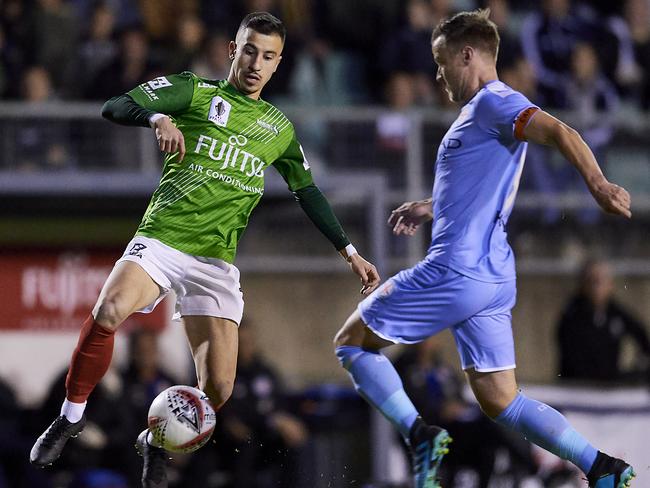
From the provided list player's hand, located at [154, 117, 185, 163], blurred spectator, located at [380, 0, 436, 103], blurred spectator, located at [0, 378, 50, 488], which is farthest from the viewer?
blurred spectator, located at [380, 0, 436, 103]

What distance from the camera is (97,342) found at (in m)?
6.87

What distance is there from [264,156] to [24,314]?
576 cm

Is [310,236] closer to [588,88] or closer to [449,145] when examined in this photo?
[588,88]

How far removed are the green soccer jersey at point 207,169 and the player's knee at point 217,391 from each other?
0.63 m

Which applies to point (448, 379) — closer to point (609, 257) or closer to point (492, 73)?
point (609, 257)

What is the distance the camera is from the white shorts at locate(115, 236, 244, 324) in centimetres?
692

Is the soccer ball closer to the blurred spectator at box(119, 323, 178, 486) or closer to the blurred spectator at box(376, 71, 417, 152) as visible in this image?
the blurred spectator at box(119, 323, 178, 486)

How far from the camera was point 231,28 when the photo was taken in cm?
1319

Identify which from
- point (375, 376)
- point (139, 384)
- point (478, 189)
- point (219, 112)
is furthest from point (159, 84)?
point (139, 384)

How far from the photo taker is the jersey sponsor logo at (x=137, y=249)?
271 inches

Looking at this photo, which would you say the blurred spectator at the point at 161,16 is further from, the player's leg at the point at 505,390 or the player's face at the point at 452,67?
the player's leg at the point at 505,390

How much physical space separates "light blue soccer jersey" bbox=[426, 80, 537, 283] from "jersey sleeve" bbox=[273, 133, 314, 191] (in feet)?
3.12

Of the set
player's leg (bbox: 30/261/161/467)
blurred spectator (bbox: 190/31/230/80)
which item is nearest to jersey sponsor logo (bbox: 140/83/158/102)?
player's leg (bbox: 30/261/161/467)

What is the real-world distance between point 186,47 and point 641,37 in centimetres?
475
